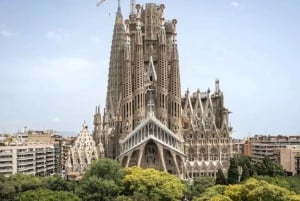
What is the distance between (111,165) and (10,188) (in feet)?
36.4

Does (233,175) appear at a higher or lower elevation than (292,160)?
lower

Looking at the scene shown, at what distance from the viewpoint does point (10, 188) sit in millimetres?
49656

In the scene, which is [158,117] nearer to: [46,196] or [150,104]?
[150,104]

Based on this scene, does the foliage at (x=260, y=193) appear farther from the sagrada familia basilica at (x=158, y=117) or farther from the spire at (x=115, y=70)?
the spire at (x=115, y=70)

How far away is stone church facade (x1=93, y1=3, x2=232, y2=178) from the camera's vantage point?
239ft

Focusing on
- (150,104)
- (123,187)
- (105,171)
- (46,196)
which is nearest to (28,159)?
(150,104)

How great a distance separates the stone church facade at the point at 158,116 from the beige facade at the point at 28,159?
9293mm

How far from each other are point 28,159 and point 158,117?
19.9m

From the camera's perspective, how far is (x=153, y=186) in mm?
51969

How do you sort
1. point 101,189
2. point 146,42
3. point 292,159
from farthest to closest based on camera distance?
point 146,42, point 292,159, point 101,189

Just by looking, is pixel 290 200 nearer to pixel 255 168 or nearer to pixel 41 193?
pixel 41 193

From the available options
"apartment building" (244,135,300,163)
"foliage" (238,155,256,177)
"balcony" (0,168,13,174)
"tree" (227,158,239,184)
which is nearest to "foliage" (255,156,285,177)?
"foliage" (238,155,256,177)

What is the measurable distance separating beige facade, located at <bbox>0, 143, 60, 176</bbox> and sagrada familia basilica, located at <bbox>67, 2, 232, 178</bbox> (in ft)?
30.0

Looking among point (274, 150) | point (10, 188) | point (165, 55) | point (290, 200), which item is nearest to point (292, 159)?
point (274, 150)
